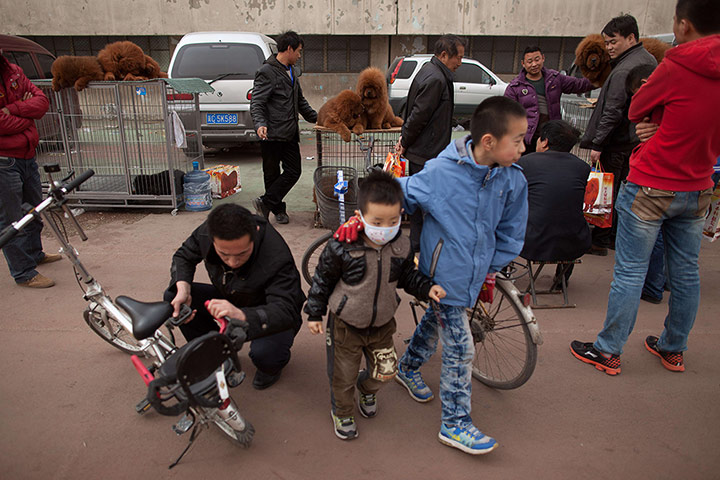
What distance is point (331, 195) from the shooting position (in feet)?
16.1

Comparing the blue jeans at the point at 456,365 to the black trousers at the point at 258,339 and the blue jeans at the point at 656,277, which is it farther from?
the blue jeans at the point at 656,277

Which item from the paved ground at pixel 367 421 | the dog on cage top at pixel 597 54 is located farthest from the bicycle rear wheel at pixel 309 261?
the dog on cage top at pixel 597 54

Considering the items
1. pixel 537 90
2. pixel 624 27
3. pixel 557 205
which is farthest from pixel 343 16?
pixel 557 205

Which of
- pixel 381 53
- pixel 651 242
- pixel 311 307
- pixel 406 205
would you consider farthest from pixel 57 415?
pixel 381 53

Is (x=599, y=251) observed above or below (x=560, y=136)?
below

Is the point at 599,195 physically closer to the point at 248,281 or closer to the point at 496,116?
the point at 496,116

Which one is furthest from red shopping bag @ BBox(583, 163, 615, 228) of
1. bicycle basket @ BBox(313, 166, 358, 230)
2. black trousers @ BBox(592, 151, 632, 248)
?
bicycle basket @ BBox(313, 166, 358, 230)

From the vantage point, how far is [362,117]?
18.2ft

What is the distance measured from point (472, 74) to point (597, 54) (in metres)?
8.62

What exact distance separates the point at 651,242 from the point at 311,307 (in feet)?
6.59

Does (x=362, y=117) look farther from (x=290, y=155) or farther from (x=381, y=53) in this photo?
(x=381, y=53)

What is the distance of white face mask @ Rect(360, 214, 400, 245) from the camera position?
2148 mm

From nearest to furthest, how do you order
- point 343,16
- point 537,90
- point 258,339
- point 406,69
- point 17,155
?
point 258,339
point 17,155
point 537,90
point 406,69
point 343,16

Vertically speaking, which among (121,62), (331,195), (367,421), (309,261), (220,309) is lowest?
(367,421)
